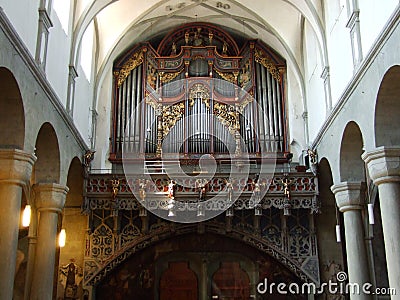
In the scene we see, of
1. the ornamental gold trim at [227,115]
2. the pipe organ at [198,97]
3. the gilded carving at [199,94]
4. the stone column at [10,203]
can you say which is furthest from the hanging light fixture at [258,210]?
the stone column at [10,203]

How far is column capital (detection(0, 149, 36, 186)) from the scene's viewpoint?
39.9 feet

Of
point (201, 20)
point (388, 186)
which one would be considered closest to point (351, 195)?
point (388, 186)

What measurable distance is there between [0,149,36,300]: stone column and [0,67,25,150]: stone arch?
228mm

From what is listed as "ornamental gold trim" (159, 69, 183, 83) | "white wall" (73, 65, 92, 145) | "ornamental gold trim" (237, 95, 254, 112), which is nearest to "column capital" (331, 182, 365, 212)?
"ornamental gold trim" (237, 95, 254, 112)

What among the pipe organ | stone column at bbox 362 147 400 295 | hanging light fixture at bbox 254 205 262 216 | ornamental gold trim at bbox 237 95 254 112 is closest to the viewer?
stone column at bbox 362 147 400 295

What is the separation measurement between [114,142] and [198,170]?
3.38m

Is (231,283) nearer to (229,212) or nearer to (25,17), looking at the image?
(229,212)

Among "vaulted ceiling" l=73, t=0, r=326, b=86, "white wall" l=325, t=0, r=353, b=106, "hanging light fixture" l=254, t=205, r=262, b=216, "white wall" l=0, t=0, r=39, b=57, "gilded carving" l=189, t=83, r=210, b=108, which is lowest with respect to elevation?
"hanging light fixture" l=254, t=205, r=262, b=216

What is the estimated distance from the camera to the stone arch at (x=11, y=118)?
468 inches

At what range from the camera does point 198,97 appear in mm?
21844

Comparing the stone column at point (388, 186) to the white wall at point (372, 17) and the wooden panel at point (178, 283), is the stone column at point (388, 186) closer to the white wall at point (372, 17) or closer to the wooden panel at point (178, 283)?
the white wall at point (372, 17)

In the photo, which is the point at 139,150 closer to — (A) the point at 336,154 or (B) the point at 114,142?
(B) the point at 114,142

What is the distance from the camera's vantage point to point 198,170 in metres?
20.1

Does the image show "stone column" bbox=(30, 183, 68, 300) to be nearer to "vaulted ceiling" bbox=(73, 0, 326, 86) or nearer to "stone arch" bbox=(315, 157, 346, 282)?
"vaulted ceiling" bbox=(73, 0, 326, 86)
